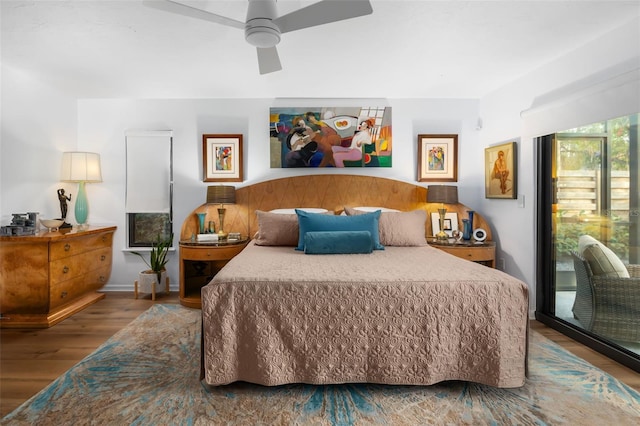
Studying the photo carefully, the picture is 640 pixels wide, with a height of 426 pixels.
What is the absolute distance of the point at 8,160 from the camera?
330 cm

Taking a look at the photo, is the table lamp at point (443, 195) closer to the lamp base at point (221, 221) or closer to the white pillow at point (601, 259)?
the white pillow at point (601, 259)

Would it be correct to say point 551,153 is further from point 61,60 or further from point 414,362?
point 61,60

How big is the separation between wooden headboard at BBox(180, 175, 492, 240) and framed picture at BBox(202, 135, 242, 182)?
284 mm

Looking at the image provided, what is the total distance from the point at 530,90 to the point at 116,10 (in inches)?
141

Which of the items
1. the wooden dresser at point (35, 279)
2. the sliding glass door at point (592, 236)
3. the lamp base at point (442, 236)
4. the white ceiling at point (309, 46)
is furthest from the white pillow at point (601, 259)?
the wooden dresser at point (35, 279)

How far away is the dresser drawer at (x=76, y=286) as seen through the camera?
3.21 meters

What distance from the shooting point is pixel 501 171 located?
3760mm

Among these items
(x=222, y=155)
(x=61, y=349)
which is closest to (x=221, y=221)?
(x=222, y=155)

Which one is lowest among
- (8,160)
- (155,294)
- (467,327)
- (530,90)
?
(155,294)

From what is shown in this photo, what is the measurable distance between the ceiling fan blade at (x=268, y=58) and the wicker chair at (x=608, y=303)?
293cm

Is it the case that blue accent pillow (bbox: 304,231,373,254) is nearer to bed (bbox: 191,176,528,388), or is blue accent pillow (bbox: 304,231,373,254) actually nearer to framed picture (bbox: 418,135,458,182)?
bed (bbox: 191,176,528,388)

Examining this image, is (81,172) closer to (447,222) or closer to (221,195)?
(221,195)

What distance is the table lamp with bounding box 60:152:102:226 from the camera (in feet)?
12.6

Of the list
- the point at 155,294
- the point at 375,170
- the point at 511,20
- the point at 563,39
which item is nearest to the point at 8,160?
the point at 155,294
